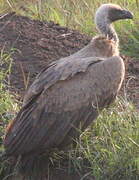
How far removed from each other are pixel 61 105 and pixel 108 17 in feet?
A: 5.23

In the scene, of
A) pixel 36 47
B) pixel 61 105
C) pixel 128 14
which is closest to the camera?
pixel 61 105

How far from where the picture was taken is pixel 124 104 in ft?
20.3

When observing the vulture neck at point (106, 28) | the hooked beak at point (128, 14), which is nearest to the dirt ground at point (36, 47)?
the vulture neck at point (106, 28)

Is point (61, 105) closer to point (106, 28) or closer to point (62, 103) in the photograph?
point (62, 103)

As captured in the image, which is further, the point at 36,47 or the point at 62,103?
the point at 36,47

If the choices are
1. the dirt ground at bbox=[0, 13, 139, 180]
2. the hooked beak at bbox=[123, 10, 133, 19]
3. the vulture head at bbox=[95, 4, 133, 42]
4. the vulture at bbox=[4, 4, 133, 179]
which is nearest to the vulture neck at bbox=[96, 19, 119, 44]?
the vulture head at bbox=[95, 4, 133, 42]

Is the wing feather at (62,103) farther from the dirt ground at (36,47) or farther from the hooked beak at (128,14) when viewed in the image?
the hooked beak at (128,14)

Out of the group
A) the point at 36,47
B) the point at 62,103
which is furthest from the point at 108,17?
the point at 62,103

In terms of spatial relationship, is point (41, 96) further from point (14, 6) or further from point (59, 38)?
point (14, 6)

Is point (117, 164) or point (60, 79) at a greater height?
point (60, 79)

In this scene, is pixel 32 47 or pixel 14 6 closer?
pixel 32 47

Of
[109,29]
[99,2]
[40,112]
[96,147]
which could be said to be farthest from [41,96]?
[99,2]

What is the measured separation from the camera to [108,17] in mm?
7176

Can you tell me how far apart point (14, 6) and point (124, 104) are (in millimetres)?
3980
